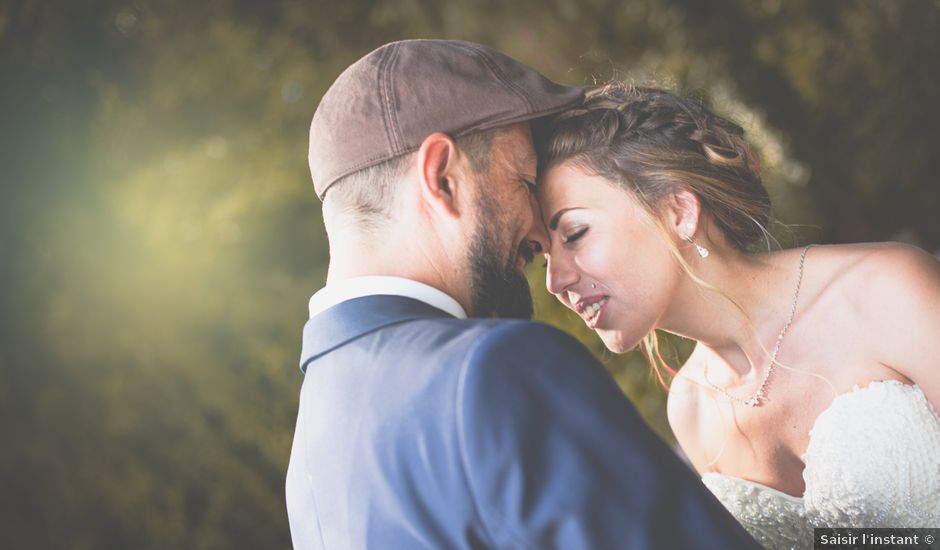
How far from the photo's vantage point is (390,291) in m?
1.46

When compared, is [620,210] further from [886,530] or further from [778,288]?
[886,530]

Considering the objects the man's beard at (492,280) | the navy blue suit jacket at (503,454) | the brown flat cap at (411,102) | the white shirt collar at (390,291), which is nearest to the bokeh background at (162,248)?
the brown flat cap at (411,102)

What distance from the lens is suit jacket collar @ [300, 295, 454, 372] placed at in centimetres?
139

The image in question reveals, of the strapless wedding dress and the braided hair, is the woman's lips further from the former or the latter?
the strapless wedding dress

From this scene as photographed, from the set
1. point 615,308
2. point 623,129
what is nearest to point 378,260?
point 615,308

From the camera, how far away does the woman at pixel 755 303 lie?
2.17 metres

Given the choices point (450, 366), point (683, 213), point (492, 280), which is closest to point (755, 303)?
point (683, 213)

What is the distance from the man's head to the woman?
19.7 inches

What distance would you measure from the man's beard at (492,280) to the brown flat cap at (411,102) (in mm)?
172

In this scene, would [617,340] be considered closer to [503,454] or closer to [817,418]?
[817,418]

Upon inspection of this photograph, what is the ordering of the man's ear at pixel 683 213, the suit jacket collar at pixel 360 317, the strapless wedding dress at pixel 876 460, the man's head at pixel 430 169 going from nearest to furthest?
the suit jacket collar at pixel 360 317
the man's head at pixel 430 169
the strapless wedding dress at pixel 876 460
the man's ear at pixel 683 213

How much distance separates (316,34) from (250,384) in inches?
89.5

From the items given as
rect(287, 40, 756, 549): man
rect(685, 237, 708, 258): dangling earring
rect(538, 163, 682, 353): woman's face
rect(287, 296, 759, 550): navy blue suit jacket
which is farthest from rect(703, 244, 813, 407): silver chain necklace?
rect(287, 296, 759, 550): navy blue suit jacket

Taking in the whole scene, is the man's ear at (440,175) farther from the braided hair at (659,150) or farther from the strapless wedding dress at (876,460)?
the strapless wedding dress at (876,460)
